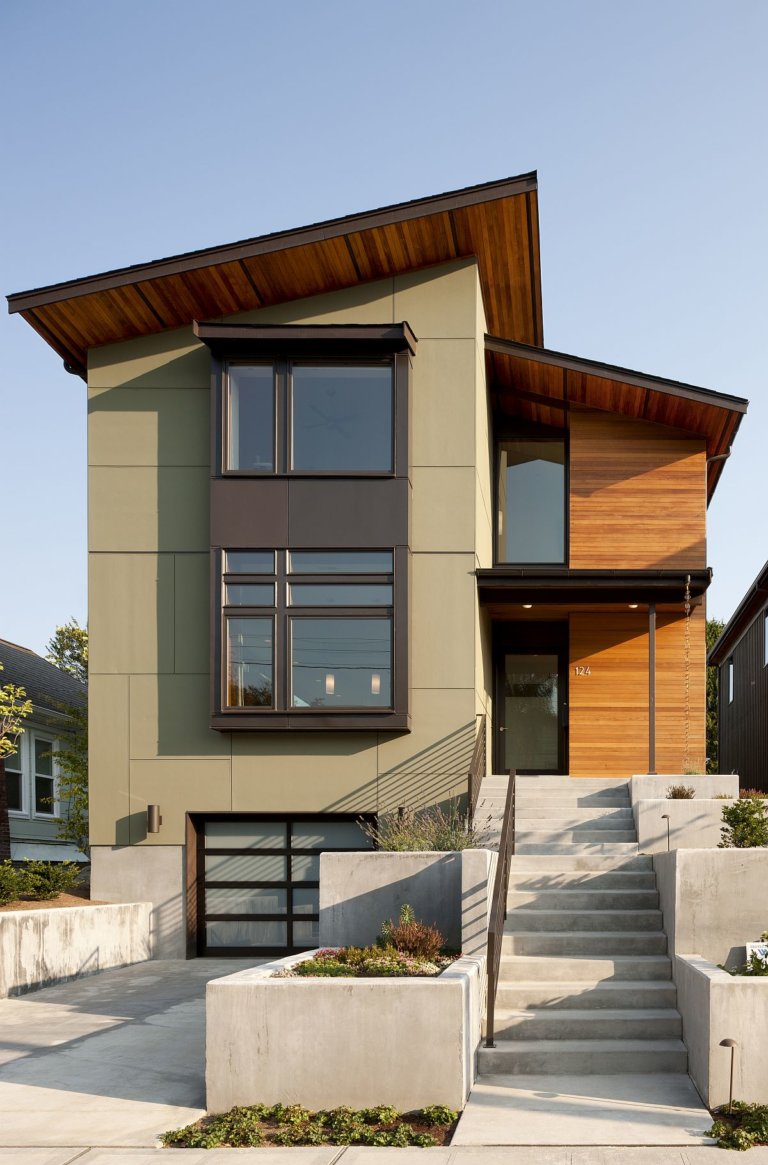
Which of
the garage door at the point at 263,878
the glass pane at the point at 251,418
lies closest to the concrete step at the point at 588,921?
the garage door at the point at 263,878

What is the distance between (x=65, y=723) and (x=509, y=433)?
1045 cm

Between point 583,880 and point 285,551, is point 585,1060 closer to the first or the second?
point 583,880

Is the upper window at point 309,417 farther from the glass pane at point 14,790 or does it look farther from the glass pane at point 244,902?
the glass pane at point 14,790

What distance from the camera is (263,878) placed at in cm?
1533

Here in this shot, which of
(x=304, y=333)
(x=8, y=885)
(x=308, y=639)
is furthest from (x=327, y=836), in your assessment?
(x=304, y=333)

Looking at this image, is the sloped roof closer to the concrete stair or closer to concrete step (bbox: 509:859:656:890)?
the concrete stair

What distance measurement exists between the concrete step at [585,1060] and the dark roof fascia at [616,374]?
1018cm

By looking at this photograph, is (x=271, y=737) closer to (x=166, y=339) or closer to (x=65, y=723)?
(x=166, y=339)

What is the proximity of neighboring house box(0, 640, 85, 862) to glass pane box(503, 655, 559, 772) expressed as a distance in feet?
27.6

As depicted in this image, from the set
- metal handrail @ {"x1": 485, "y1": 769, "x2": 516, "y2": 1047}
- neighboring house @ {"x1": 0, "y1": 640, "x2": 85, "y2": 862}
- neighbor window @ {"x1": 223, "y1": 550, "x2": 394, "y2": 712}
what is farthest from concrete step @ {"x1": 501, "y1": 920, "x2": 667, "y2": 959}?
neighboring house @ {"x1": 0, "y1": 640, "x2": 85, "y2": 862}

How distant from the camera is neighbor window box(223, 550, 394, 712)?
14.6 metres

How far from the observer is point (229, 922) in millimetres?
15281

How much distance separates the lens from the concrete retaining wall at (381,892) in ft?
34.7

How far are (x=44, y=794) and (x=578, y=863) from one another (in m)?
A: 15.0
